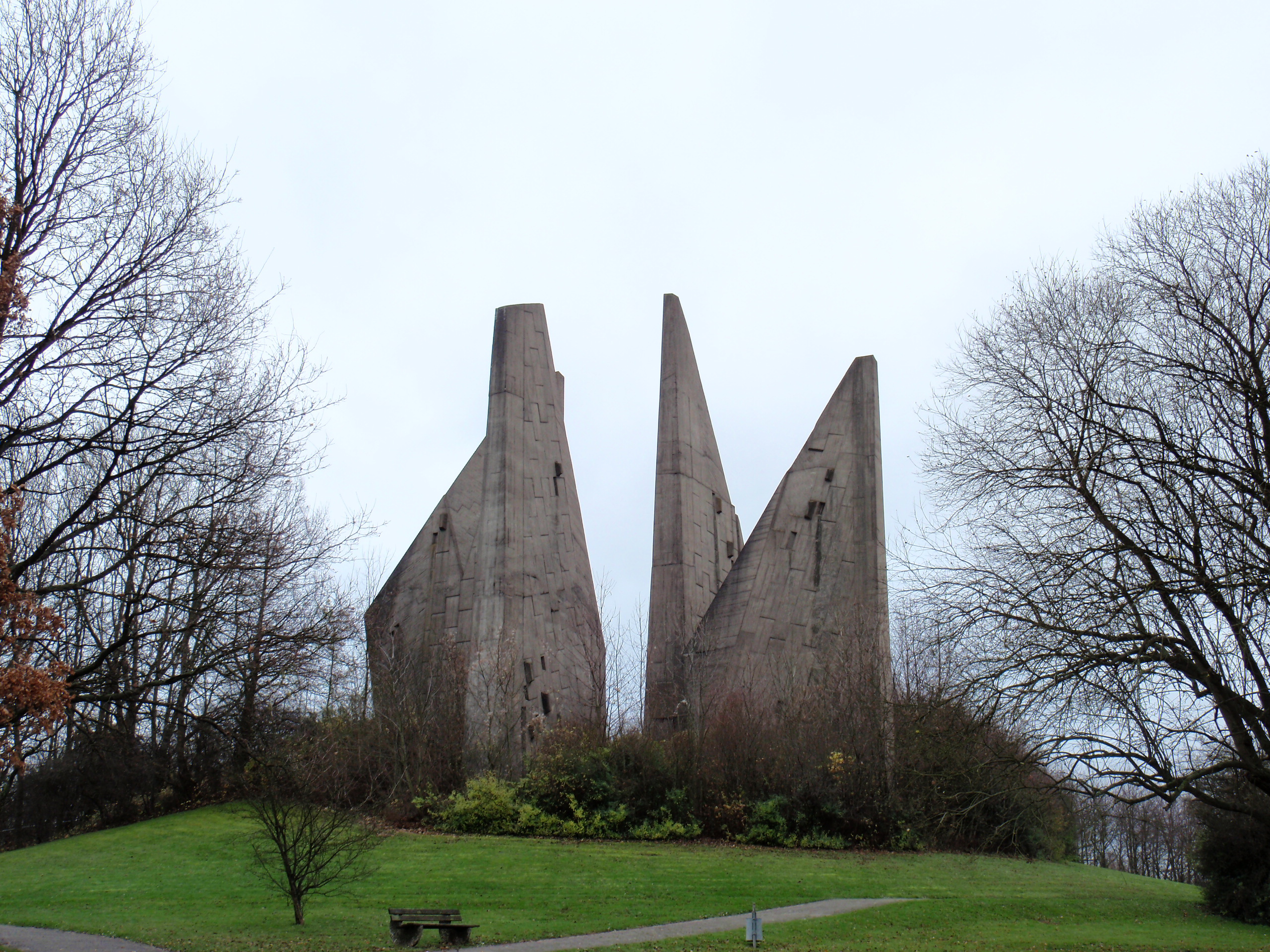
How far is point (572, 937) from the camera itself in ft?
36.8

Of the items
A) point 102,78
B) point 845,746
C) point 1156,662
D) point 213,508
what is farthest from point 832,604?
point 102,78

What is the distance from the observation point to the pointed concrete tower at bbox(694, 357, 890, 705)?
72.9ft

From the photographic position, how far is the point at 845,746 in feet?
64.8

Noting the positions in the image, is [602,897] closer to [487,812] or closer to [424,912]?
[424,912]

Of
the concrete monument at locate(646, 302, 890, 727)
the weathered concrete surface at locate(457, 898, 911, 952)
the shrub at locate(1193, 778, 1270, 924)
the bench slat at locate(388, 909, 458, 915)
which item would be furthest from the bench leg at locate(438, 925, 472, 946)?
the concrete monument at locate(646, 302, 890, 727)

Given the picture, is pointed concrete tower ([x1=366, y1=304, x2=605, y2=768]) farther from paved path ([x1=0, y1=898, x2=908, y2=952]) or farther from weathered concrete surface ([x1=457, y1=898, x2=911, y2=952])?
paved path ([x1=0, y1=898, x2=908, y2=952])

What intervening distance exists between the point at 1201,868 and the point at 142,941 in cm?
1395

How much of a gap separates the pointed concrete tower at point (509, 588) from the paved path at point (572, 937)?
9666 mm

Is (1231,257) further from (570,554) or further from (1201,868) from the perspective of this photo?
(570,554)

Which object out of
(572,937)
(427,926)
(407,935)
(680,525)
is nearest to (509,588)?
(680,525)

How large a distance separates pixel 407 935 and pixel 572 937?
175cm

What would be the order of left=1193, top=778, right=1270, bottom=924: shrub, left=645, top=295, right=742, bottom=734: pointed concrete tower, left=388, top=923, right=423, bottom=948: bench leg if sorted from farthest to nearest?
left=645, top=295, right=742, bottom=734: pointed concrete tower < left=1193, top=778, right=1270, bottom=924: shrub < left=388, top=923, right=423, bottom=948: bench leg

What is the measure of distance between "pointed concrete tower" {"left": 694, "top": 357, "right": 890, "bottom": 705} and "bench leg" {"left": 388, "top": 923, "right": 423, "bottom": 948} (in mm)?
11126

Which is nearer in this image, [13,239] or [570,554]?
[13,239]
